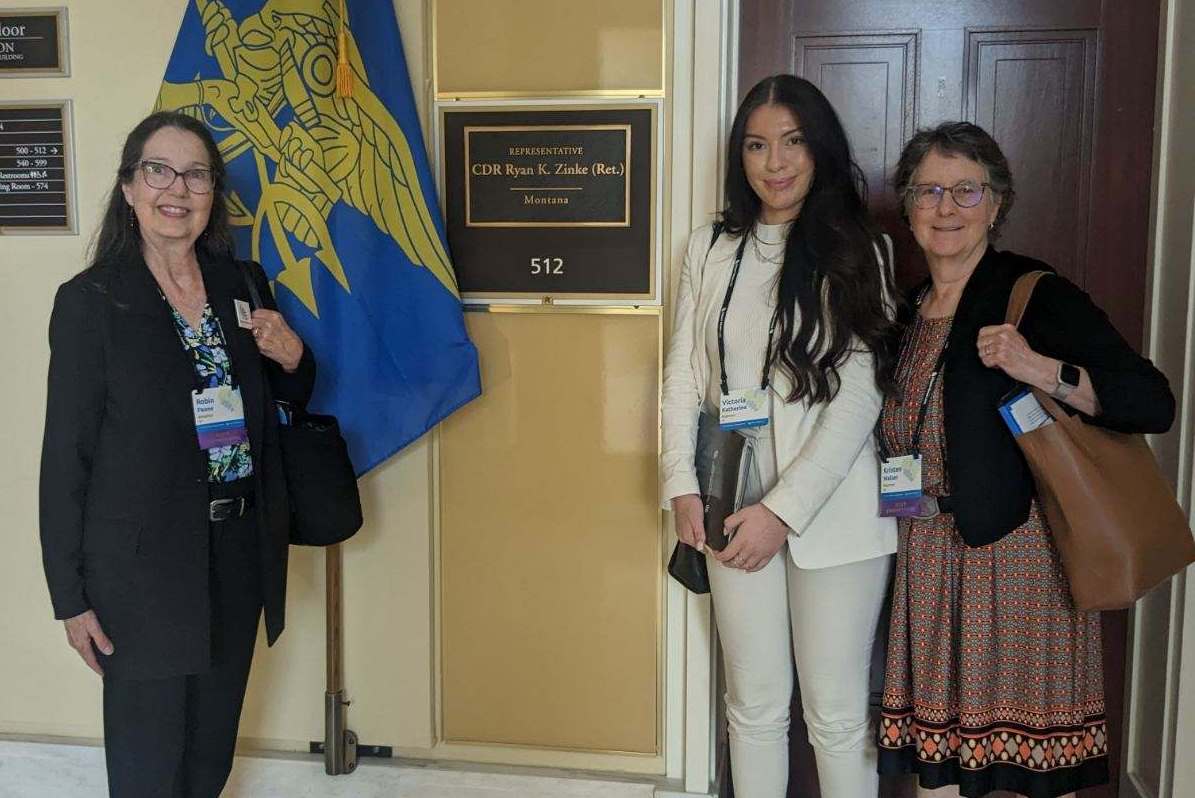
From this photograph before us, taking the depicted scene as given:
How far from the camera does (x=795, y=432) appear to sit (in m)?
1.78

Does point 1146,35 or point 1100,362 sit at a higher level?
point 1146,35

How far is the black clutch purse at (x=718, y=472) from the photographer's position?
1800 millimetres

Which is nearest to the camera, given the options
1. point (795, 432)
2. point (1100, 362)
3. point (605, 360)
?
point (1100, 362)

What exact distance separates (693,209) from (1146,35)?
3.52 ft

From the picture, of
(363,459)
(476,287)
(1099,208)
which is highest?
(1099,208)

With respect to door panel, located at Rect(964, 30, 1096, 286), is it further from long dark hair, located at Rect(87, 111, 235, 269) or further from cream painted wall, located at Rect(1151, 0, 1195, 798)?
long dark hair, located at Rect(87, 111, 235, 269)

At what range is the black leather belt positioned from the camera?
1.74 meters

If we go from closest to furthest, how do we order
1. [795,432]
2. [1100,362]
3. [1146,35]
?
1. [1100,362]
2. [795,432]
3. [1146,35]

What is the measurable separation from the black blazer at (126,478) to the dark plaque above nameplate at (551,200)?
824 millimetres

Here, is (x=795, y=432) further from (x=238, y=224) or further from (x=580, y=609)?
(x=238, y=224)

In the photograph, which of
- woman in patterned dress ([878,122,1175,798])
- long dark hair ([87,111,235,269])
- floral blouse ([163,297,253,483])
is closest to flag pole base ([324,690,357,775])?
floral blouse ([163,297,253,483])

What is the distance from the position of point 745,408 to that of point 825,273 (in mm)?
294

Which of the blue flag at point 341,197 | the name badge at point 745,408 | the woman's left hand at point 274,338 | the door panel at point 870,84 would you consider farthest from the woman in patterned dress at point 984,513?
the woman's left hand at point 274,338

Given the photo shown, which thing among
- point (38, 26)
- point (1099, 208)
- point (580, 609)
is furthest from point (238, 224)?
point (1099, 208)
